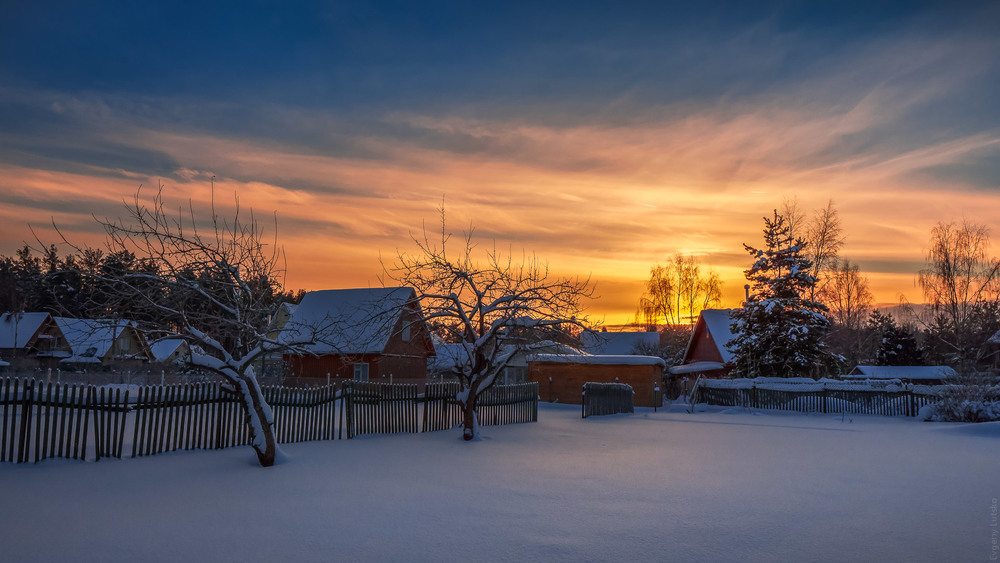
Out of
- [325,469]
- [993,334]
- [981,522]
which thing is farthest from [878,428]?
[993,334]

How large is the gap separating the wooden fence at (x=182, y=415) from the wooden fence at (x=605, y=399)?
768 centimetres

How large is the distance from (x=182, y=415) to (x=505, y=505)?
7.73 meters

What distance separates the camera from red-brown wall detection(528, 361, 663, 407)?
34625 millimetres

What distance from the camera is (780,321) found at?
37.8m

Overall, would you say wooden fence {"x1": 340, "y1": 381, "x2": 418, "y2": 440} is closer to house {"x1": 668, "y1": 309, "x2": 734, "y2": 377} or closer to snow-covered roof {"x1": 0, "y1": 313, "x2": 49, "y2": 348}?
house {"x1": 668, "y1": 309, "x2": 734, "y2": 377}

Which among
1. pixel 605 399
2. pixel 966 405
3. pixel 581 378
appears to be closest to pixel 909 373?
pixel 966 405

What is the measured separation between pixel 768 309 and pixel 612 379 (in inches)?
393

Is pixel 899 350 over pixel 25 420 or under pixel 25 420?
over

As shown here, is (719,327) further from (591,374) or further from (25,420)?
(25,420)

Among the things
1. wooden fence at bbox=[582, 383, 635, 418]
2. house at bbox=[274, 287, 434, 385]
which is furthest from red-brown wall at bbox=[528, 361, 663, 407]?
house at bbox=[274, 287, 434, 385]

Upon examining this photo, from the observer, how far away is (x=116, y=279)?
11312mm

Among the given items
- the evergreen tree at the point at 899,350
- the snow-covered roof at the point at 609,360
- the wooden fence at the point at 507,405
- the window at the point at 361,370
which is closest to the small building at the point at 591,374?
the snow-covered roof at the point at 609,360

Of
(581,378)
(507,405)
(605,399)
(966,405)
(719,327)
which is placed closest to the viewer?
(507,405)

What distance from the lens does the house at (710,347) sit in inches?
1773
